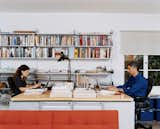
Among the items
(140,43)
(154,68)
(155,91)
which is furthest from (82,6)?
(155,91)

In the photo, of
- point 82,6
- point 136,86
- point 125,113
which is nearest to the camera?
point 125,113

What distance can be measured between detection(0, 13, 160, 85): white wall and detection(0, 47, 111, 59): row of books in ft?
0.79

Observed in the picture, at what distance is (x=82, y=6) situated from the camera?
6043 millimetres

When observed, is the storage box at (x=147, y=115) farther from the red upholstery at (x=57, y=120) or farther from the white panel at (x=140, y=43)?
the red upholstery at (x=57, y=120)

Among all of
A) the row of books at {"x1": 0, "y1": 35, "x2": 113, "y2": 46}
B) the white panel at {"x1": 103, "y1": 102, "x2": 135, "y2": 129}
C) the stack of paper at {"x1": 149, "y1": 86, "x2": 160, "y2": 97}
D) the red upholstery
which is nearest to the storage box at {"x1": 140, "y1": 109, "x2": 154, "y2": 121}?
the stack of paper at {"x1": 149, "y1": 86, "x2": 160, "y2": 97}

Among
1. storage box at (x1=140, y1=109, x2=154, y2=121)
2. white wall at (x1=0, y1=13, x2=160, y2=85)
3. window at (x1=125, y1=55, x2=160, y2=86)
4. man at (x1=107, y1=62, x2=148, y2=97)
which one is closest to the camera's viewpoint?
man at (x1=107, y1=62, x2=148, y2=97)

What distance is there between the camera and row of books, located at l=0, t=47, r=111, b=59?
21.6 ft

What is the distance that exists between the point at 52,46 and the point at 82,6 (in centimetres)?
116

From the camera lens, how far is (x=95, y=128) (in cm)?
322

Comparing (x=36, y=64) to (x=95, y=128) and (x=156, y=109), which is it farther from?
(x=95, y=128)

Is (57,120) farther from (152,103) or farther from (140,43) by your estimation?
(140,43)

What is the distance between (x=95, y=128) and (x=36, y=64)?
151 inches

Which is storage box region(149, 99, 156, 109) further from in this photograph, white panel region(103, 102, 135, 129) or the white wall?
white panel region(103, 102, 135, 129)

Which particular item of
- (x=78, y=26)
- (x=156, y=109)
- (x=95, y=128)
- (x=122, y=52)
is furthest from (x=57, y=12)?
(x=95, y=128)
